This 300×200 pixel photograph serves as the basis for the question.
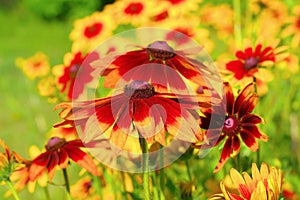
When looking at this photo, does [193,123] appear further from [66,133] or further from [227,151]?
[66,133]

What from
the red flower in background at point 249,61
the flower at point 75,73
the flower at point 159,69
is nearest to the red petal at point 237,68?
the red flower in background at point 249,61

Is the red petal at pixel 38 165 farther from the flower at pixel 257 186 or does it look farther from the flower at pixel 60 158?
the flower at pixel 257 186

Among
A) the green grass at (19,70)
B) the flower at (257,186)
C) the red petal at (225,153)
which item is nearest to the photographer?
the flower at (257,186)

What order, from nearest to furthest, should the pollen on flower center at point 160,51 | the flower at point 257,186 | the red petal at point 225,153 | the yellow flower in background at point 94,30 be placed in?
1. the flower at point 257,186
2. the red petal at point 225,153
3. the pollen on flower center at point 160,51
4. the yellow flower in background at point 94,30

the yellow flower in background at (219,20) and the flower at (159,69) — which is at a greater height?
the yellow flower in background at (219,20)

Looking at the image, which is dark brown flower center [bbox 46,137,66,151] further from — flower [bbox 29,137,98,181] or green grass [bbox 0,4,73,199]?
green grass [bbox 0,4,73,199]

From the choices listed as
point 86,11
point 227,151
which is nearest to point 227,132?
point 227,151
